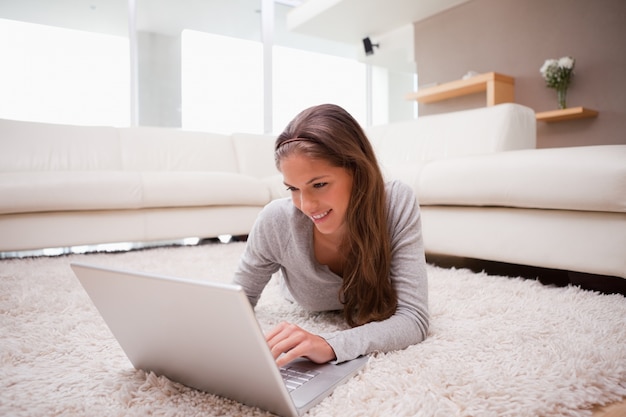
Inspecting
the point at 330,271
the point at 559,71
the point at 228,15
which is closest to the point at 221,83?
the point at 228,15

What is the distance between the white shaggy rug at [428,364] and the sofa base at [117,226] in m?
1.02

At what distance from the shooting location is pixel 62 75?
4879 mm

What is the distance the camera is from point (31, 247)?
2396 millimetres

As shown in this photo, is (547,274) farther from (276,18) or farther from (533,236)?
(276,18)

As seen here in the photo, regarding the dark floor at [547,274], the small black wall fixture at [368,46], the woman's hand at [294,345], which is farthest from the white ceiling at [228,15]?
the woman's hand at [294,345]

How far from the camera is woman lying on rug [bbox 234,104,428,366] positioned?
2.90 ft

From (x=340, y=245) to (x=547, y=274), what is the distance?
1272 mm

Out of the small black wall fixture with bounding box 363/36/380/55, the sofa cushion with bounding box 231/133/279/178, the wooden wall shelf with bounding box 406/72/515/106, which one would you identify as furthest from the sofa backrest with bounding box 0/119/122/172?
the small black wall fixture with bounding box 363/36/380/55

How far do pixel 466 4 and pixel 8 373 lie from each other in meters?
5.65

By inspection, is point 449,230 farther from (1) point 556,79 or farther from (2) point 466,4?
(2) point 466,4

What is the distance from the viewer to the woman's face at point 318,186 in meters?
0.89

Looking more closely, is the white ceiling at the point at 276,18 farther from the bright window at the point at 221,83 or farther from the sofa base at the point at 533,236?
the sofa base at the point at 533,236

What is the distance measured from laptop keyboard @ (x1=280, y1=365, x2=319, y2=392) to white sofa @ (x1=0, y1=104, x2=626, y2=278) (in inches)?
47.1

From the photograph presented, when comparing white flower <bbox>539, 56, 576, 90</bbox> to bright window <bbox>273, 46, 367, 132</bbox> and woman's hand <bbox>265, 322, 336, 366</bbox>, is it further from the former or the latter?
woman's hand <bbox>265, 322, 336, 366</bbox>
